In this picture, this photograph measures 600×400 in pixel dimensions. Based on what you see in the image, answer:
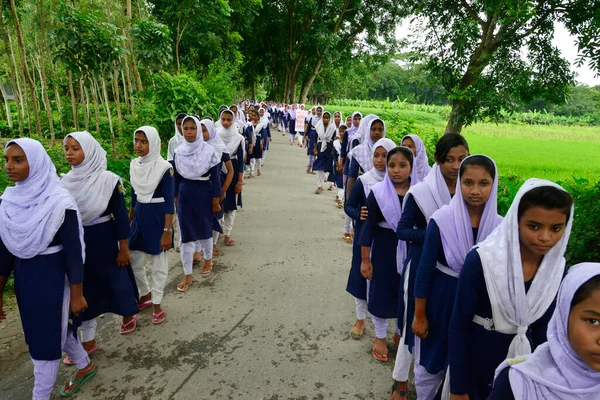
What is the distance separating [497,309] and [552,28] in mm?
5999

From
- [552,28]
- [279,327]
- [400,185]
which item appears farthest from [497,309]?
[552,28]

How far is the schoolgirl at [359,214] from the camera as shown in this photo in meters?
3.08

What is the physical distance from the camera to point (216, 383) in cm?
265

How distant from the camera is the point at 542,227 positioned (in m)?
1.43

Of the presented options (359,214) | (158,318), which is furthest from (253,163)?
(359,214)

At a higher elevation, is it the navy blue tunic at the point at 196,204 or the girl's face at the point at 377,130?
the girl's face at the point at 377,130

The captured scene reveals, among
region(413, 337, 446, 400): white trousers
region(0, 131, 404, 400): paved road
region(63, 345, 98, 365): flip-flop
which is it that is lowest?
region(0, 131, 404, 400): paved road

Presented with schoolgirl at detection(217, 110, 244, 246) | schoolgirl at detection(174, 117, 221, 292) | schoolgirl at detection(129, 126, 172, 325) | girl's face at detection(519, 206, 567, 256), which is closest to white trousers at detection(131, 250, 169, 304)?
schoolgirl at detection(129, 126, 172, 325)

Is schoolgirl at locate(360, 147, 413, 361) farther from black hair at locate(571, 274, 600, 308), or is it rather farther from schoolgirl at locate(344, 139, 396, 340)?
black hair at locate(571, 274, 600, 308)

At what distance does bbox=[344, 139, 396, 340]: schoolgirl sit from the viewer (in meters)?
3.08

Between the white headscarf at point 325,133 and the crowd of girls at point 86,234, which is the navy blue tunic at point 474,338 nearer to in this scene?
the crowd of girls at point 86,234

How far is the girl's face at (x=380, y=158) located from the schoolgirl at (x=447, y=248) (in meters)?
1.37

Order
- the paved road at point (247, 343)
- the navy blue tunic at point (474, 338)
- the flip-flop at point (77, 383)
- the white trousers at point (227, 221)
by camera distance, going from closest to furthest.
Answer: the navy blue tunic at point (474, 338), the flip-flop at point (77, 383), the paved road at point (247, 343), the white trousers at point (227, 221)

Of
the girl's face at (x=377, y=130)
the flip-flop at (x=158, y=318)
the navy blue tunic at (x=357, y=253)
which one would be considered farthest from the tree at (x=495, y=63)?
the flip-flop at (x=158, y=318)
